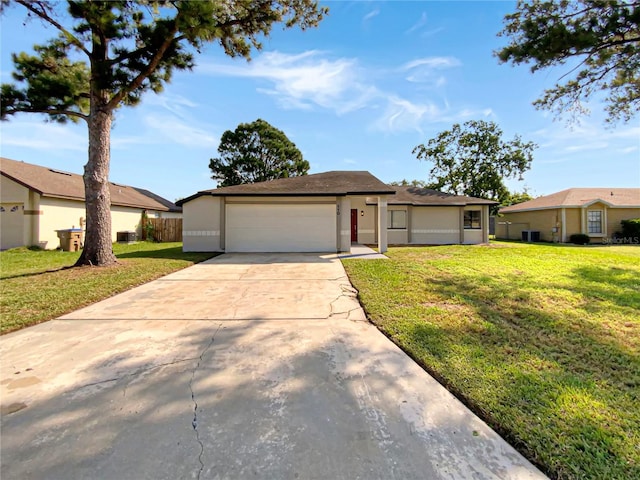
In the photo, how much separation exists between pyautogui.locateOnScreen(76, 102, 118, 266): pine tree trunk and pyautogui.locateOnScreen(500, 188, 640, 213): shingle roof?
24803 millimetres

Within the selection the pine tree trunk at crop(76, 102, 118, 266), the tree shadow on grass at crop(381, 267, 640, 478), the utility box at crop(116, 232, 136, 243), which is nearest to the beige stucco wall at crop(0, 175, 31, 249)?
the utility box at crop(116, 232, 136, 243)

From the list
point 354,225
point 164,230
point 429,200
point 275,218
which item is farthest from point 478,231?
point 164,230

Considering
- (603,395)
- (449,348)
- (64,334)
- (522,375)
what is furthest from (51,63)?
(603,395)

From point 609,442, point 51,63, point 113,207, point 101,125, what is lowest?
point 609,442

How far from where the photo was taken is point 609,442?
195 centimetres

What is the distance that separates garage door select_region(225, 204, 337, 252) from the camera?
12961 mm

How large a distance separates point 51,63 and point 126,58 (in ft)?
7.21

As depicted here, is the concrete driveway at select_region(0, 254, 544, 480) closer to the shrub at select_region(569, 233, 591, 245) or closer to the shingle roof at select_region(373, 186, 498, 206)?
the shingle roof at select_region(373, 186, 498, 206)

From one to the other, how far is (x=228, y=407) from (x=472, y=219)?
18243mm

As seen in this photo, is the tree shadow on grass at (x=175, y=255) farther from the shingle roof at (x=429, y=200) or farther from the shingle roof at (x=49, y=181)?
the shingle roof at (x=429, y=200)

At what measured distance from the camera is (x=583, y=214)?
19.3 metres

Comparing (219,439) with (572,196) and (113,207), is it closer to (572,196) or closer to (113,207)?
(113,207)

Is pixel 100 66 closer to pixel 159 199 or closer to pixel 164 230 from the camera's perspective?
pixel 164 230

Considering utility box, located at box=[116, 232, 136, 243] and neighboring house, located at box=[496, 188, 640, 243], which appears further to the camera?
neighboring house, located at box=[496, 188, 640, 243]
